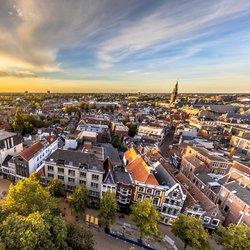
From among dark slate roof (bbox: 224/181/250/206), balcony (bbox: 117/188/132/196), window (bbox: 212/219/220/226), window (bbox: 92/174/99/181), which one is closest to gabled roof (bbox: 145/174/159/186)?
balcony (bbox: 117/188/132/196)

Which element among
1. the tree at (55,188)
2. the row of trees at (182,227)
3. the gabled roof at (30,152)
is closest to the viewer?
the row of trees at (182,227)

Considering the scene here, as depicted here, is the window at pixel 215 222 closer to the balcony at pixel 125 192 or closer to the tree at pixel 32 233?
the balcony at pixel 125 192

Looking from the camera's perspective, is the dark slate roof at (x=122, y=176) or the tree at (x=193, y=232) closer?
the tree at (x=193, y=232)

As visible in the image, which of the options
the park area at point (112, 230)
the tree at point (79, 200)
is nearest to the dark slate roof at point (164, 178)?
the park area at point (112, 230)

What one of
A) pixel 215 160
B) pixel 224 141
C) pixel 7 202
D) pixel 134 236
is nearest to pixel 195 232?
pixel 134 236

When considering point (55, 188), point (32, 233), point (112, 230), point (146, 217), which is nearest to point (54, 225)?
point (32, 233)

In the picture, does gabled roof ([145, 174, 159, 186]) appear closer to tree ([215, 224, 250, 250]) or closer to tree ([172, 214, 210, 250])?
tree ([172, 214, 210, 250])
